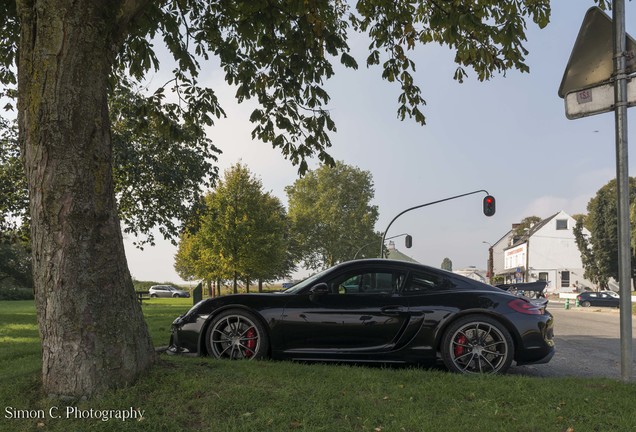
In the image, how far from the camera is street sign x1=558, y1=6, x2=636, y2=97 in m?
4.59

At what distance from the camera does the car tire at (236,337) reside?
17.6 ft

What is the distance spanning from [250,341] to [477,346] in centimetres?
248

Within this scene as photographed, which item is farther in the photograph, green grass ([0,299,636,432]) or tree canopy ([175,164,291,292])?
tree canopy ([175,164,291,292])

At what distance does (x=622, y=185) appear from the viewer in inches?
178

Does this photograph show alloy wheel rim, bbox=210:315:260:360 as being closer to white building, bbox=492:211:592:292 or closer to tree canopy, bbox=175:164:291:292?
tree canopy, bbox=175:164:291:292

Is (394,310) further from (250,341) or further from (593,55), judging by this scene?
(593,55)

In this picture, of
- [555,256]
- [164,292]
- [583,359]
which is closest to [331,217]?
[164,292]

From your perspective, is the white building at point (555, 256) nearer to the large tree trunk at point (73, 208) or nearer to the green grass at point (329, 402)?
the green grass at point (329, 402)

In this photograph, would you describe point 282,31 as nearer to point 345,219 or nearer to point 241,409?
point 241,409

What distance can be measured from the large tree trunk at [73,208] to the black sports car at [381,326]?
1483mm

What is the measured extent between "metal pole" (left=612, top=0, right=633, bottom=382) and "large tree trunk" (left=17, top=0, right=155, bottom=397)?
4277 mm

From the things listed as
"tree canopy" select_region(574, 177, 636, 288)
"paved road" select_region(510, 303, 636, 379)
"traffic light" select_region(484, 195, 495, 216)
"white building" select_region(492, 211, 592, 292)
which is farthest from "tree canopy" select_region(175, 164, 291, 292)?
"white building" select_region(492, 211, 592, 292)

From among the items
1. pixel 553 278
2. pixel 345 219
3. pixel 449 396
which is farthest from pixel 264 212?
pixel 553 278

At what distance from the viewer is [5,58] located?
7.73m
